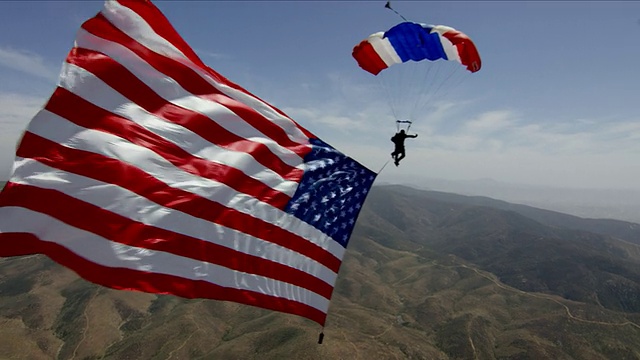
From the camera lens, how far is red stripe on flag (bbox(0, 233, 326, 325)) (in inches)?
301

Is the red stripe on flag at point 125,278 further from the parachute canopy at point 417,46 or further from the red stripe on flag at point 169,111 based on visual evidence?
the parachute canopy at point 417,46

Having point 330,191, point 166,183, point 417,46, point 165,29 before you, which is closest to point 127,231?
Result: point 166,183

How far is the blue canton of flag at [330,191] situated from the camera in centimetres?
1245

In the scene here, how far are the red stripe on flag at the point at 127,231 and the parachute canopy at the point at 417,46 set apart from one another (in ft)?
34.3

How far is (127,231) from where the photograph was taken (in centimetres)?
881

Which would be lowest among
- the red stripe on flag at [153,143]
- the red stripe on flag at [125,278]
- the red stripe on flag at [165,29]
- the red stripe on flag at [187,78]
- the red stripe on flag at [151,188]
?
the red stripe on flag at [125,278]

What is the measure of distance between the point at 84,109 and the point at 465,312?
214m

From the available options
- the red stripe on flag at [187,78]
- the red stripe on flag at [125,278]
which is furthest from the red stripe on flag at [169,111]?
the red stripe on flag at [125,278]

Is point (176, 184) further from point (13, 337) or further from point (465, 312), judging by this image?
point (465, 312)

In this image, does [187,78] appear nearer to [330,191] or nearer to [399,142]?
[330,191]

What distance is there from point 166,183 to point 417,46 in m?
11.7

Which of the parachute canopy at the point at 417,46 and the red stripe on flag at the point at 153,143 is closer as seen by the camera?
the red stripe on flag at the point at 153,143

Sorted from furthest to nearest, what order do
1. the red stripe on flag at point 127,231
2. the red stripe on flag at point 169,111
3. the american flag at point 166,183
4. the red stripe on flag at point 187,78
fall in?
the red stripe on flag at point 187,78 → the red stripe on flag at point 169,111 → the american flag at point 166,183 → the red stripe on flag at point 127,231

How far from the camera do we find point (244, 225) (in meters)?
10.9
